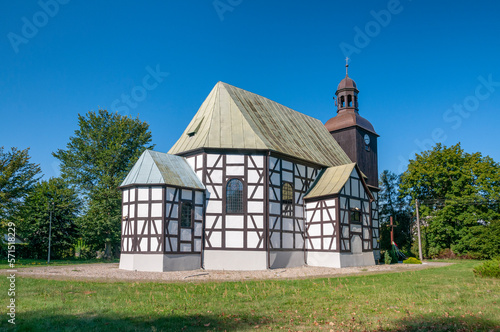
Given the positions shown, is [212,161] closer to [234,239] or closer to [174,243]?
[234,239]

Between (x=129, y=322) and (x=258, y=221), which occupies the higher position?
(x=258, y=221)

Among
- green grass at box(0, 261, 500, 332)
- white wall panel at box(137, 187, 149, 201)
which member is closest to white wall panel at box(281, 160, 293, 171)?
white wall panel at box(137, 187, 149, 201)

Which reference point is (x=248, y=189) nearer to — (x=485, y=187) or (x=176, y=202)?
(x=176, y=202)

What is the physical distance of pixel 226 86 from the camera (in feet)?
87.8

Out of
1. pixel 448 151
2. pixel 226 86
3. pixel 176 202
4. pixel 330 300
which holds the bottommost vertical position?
pixel 330 300

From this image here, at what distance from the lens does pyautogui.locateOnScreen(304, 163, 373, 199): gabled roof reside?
24.3 metres

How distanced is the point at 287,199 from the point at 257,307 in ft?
49.5

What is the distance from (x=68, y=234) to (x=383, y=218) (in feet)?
111

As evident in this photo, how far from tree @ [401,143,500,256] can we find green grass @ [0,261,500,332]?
924 inches

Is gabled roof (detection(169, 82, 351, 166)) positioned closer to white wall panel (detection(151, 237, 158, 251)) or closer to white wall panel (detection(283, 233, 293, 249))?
white wall panel (detection(283, 233, 293, 249))

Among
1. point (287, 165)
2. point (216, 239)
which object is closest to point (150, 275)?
point (216, 239)

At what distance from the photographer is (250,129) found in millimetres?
23938

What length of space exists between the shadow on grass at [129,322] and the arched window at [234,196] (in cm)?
1393

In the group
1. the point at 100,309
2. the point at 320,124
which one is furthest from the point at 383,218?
the point at 100,309
